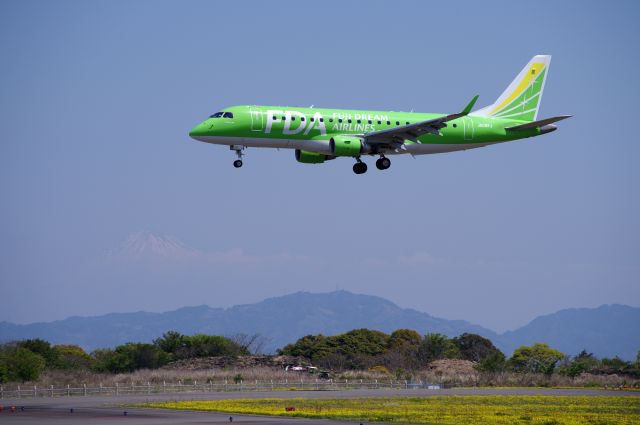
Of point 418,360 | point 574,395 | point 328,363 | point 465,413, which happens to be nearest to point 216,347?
point 328,363

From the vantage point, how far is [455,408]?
51.9 m

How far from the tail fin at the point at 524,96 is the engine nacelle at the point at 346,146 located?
12245mm

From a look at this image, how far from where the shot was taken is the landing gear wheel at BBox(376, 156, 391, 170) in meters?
72.2

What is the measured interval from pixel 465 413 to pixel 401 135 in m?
25.4

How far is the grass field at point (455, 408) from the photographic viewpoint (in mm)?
45281

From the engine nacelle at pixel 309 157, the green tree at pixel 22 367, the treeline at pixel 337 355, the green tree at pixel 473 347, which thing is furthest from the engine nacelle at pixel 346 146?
the green tree at pixel 473 347

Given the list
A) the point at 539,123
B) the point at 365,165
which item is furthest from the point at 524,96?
the point at 365,165

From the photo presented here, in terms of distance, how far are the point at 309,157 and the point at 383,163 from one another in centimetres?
489

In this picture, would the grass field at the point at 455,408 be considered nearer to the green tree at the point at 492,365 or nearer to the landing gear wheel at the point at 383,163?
the landing gear wheel at the point at 383,163

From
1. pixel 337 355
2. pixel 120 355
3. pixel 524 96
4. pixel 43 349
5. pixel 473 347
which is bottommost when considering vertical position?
pixel 120 355

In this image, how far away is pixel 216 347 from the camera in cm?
11831

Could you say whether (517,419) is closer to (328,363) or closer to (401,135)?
(401,135)

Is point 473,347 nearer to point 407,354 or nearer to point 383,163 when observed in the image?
point 407,354

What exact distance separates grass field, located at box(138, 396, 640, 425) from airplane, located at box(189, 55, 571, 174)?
17.0m
